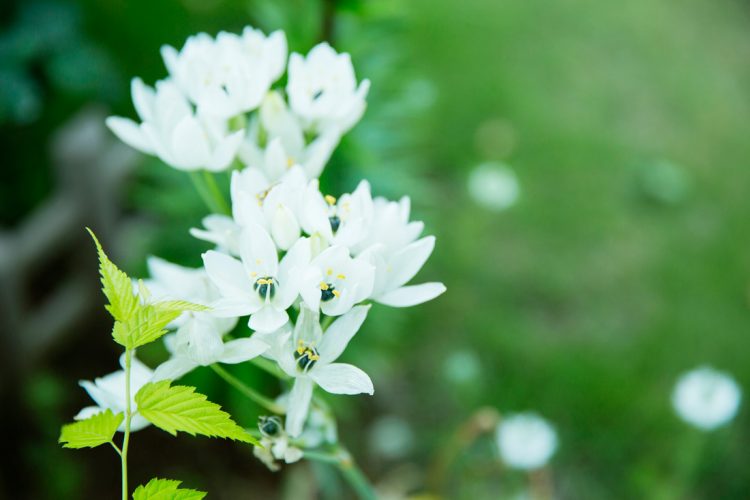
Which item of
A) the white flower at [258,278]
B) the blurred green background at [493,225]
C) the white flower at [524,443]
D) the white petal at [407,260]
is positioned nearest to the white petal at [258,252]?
the white flower at [258,278]

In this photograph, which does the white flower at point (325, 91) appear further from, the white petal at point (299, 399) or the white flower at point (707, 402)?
the white flower at point (707, 402)

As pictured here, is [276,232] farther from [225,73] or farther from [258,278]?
[225,73]

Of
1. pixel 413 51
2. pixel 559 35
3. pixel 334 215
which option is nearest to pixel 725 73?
pixel 559 35

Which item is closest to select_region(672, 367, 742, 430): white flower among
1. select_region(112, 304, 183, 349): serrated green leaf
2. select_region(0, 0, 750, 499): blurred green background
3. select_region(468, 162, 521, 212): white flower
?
select_region(0, 0, 750, 499): blurred green background

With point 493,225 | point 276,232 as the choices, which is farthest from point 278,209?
point 493,225

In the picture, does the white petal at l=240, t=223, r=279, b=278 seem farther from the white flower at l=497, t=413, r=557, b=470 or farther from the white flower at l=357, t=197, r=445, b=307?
the white flower at l=497, t=413, r=557, b=470

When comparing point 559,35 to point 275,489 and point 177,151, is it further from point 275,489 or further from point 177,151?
point 177,151

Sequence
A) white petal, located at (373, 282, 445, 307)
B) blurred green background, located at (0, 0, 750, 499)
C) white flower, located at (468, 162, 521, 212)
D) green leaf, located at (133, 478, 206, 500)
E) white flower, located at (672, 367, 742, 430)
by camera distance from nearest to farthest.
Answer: green leaf, located at (133, 478, 206, 500) → white petal, located at (373, 282, 445, 307) → white flower, located at (672, 367, 742, 430) → blurred green background, located at (0, 0, 750, 499) → white flower, located at (468, 162, 521, 212)
